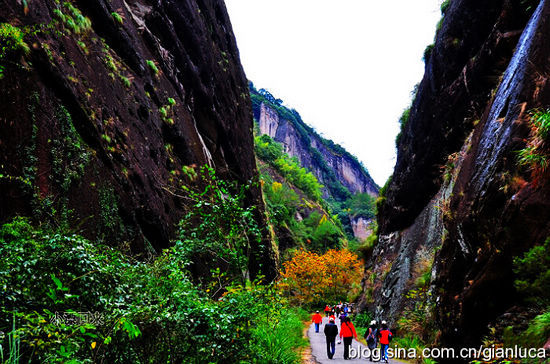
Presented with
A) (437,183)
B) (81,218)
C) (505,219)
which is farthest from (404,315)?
(81,218)

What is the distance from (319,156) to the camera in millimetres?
102062

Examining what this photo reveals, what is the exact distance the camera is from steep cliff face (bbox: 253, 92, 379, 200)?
89.4 metres

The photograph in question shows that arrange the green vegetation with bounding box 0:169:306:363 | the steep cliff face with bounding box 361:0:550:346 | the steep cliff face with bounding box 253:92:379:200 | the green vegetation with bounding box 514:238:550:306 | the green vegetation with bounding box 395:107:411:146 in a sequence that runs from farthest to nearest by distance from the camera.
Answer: the steep cliff face with bounding box 253:92:379:200, the green vegetation with bounding box 395:107:411:146, the steep cliff face with bounding box 361:0:550:346, the green vegetation with bounding box 514:238:550:306, the green vegetation with bounding box 0:169:306:363

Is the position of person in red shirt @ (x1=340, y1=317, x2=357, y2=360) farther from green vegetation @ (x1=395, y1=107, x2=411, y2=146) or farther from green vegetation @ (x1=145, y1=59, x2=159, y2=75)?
green vegetation @ (x1=395, y1=107, x2=411, y2=146)

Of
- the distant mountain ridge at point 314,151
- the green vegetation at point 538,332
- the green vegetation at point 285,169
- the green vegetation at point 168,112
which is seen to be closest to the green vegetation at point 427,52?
the green vegetation at point 168,112

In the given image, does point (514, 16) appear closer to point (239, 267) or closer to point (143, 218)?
point (239, 267)

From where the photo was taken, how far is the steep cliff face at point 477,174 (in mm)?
5125

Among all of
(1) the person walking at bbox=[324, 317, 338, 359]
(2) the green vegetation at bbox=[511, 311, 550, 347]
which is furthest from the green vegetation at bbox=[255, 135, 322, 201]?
(2) the green vegetation at bbox=[511, 311, 550, 347]

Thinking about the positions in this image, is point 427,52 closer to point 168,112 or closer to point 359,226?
point 168,112

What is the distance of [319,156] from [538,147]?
98.2 m

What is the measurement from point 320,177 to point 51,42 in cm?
9599

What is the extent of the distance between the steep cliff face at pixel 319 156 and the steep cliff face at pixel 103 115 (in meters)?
73.4

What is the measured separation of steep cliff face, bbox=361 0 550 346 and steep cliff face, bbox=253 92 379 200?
73.5 m

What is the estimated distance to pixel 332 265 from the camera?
31.3m
